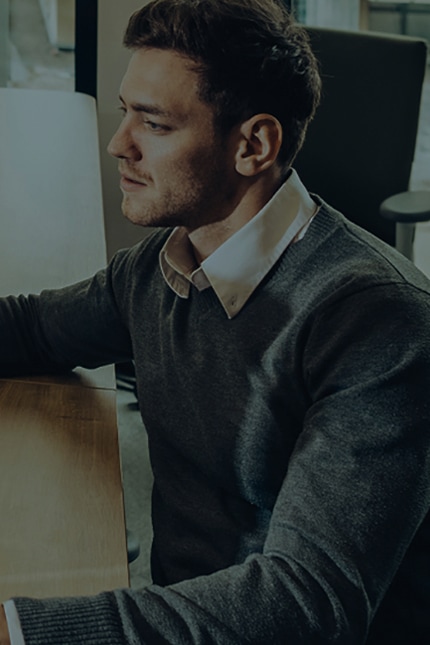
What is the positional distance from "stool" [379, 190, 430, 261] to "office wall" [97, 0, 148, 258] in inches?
38.2

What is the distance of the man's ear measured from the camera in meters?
1.12

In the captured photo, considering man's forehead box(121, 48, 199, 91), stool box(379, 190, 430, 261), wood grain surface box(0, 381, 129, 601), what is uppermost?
Result: man's forehead box(121, 48, 199, 91)

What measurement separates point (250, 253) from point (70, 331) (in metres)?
0.30

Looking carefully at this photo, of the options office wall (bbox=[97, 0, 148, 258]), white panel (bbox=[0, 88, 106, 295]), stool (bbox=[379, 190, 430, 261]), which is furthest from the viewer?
office wall (bbox=[97, 0, 148, 258])

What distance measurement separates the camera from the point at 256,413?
3.33ft

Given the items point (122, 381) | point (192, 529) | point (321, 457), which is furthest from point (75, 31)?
point (321, 457)

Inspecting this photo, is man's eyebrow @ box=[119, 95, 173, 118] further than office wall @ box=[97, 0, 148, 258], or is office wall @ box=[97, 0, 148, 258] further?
office wall @ box=[97, 0, 148, 258]

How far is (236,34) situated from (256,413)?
0.44m

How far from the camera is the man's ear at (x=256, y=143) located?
112 cm

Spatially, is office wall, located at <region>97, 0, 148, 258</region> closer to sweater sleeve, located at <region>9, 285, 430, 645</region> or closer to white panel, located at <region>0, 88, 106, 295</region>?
white panel, located at <region>0, 88, 106, 295</region>

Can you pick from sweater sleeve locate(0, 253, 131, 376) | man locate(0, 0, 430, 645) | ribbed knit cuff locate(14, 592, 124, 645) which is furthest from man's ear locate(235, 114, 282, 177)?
ribbed knit cuff locate(14, 592, 124, 645)

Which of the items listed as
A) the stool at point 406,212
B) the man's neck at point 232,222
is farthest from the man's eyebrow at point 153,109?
the stool at point 406,212

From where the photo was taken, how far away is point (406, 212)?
6.57 ft

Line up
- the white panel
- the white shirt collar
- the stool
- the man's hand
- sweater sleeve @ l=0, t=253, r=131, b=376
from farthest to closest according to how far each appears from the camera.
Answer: the stool < the white panel < sweater sleeve @ l=0, t=253, r=131, b=376 < the white shirt collar < the man's hand
